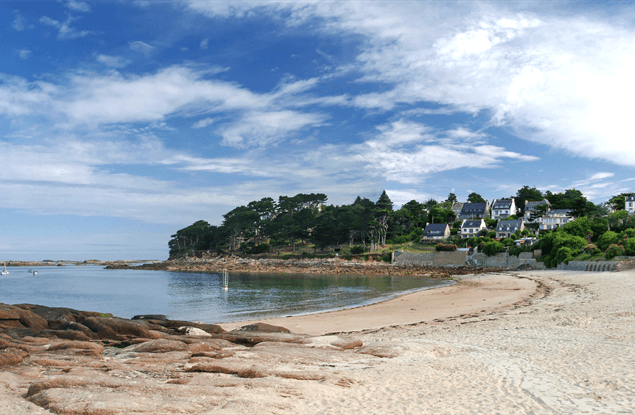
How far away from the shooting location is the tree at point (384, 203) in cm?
9100

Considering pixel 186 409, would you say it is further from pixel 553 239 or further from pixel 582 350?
pixel 553 239

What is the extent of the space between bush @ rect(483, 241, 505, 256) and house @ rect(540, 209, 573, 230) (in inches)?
1141

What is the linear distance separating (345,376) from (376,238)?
254ft

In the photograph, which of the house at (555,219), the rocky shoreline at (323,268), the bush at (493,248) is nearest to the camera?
the rocky shoreline at (323,268)

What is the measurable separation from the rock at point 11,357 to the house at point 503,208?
336 feet

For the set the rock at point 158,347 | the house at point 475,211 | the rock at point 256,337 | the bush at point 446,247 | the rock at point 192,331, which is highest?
→ the house at point 475,211

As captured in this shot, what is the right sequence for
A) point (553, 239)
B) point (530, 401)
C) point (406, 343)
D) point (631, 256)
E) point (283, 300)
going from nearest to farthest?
point (530, 401)
point (406, 343)
point (283, 300)
point (631, 256)
point (553, 239)

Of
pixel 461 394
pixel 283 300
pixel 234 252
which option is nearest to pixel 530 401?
pixel 461 394

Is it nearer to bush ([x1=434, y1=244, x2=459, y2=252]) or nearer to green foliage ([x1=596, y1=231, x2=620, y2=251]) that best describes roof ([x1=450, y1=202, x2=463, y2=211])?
bush ([x1=434, y1=244, x2=459, y2=252])

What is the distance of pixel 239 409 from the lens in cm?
→ 575

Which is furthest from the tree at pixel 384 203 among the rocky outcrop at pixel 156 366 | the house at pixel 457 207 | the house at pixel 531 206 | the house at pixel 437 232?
the rocky outcrop at pixel 156 366

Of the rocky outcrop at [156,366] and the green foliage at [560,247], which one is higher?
the green foliage at [560,247]

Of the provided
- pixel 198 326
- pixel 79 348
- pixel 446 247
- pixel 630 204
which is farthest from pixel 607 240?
pixel 630 204

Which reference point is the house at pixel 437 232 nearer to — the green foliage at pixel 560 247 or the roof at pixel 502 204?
the roof at pixel 502 204
